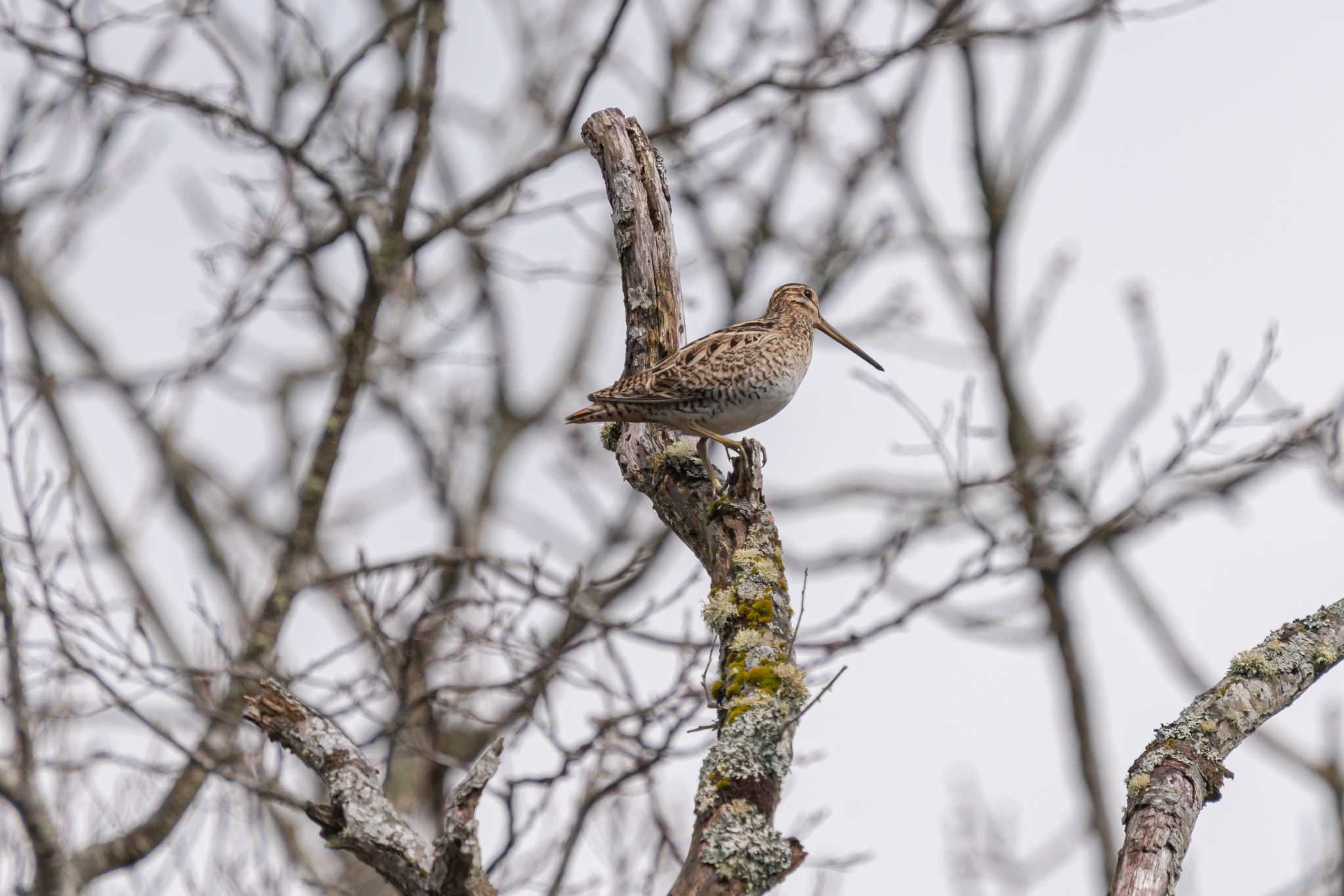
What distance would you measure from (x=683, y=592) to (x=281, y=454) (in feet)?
28.4

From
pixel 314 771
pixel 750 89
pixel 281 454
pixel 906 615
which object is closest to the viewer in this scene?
pixel 314 771

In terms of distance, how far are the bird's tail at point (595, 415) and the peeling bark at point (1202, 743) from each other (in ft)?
7.91

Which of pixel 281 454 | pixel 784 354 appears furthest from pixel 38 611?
pixel 281 454

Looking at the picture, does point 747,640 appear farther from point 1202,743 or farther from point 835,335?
point 835,335

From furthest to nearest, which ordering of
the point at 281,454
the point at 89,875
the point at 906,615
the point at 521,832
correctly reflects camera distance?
1. the point at 281,454
2. the point at 89,875
3. the point at 906,615
4. the point at 521,832

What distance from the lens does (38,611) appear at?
6.09m

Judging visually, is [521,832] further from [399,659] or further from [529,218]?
[529,218]

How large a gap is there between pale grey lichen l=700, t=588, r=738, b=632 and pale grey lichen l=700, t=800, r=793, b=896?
68cm

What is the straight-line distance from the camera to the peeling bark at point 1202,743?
2.78m

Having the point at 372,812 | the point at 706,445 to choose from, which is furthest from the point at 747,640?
the point at 706,445

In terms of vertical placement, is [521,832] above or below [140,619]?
below

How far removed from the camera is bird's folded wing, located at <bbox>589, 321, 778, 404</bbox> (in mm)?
4766

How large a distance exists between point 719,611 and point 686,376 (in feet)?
4.10

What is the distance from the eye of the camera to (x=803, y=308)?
631cm
